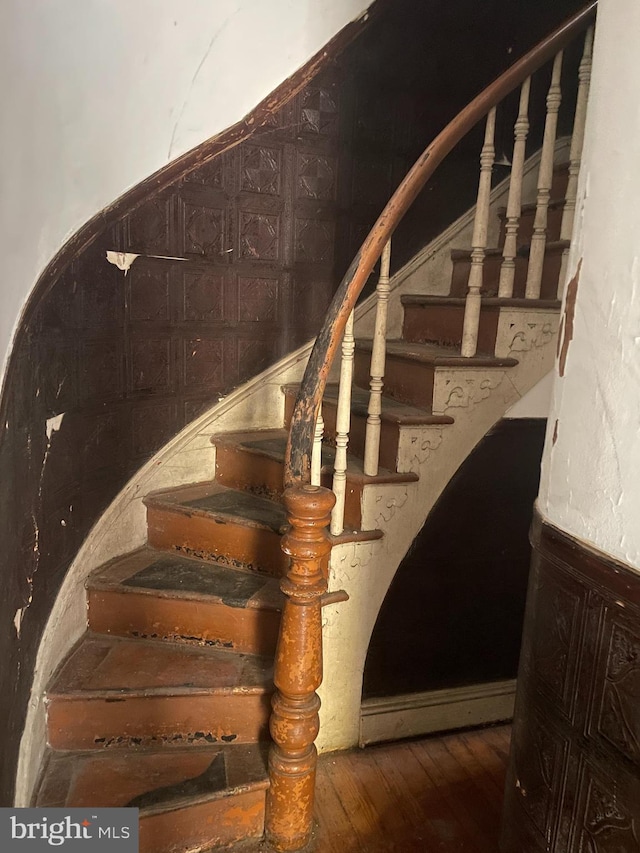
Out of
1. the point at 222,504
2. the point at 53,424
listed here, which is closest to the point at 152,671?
the point at 222,504

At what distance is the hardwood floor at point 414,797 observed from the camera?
1.73m

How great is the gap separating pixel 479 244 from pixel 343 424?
2.37 ft

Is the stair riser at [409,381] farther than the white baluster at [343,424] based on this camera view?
Yes

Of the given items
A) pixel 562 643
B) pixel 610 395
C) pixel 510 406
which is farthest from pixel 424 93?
pixel 562 643

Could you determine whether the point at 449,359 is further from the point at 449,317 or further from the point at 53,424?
the point at 53,424

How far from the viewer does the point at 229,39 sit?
2.13 metres

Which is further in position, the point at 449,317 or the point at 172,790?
the point at 449,317

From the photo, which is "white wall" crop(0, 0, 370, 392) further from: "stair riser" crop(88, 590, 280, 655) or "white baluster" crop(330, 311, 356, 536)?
"stair riser" crop(88, 590, 280, 655)

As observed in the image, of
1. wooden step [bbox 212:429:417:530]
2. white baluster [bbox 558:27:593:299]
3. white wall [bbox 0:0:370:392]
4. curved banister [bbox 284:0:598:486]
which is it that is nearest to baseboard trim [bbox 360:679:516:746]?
wooden step [bbox 212:429:417:530]

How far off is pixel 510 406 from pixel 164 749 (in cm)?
153

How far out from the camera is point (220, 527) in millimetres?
2115

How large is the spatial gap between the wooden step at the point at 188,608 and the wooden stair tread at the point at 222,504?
21 centimetres

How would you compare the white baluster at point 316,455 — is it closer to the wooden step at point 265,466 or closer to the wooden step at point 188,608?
the wooden step at point 265,466

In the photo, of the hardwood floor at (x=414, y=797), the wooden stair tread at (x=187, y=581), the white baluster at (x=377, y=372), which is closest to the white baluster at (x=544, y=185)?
the white baluster at (x=377, y=372)
